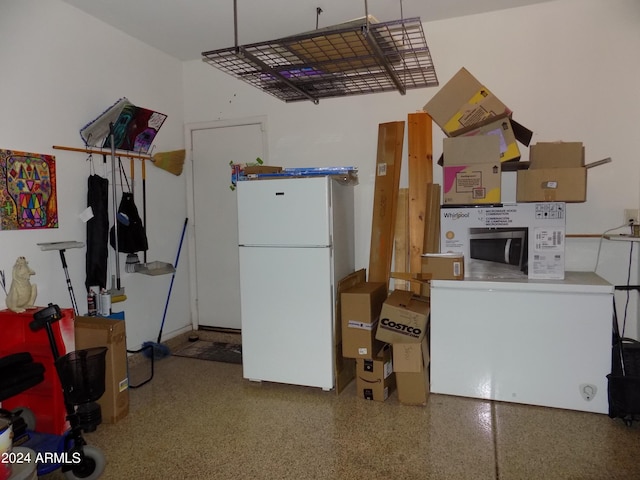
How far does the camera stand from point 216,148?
176 inches

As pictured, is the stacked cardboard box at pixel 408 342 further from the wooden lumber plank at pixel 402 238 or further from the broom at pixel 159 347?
the broom at pixel 159 347

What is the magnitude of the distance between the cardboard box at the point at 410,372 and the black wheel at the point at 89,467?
181 centimetres

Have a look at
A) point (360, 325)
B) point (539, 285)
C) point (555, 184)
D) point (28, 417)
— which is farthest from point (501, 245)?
point (28, 417)

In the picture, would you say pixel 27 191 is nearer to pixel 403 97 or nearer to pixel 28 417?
pixel 28 417

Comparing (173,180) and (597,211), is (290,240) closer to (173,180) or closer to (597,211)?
(173,180)

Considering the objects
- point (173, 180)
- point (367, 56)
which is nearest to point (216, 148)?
point (173, 180)

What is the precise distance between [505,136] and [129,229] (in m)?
3.02

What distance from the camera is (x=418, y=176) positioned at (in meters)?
3.57

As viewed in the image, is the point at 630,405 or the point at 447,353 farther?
the point at 447,353

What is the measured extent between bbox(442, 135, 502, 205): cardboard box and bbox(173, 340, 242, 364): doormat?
2371 mm

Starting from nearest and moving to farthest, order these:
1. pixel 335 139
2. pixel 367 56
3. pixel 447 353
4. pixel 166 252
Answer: pixel 367 56 → pixel 447 353 → pixel 335 139 → pixel 166 252

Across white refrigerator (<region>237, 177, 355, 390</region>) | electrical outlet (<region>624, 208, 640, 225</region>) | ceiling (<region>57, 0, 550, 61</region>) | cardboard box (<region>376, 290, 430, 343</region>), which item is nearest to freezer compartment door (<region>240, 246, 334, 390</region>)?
white refrigerator (<region>237, 177, 355, 390</region>)

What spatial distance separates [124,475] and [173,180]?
283 cm

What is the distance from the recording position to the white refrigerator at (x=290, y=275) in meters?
3.09
